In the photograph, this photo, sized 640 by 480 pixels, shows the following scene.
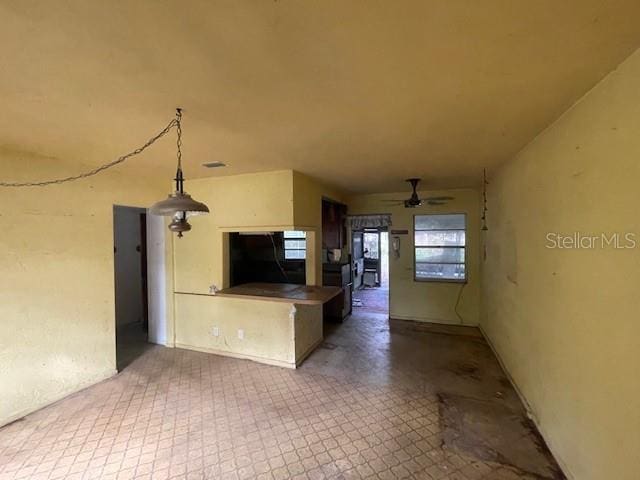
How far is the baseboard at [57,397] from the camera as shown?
2.45m

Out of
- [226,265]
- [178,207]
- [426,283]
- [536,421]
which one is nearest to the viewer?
[178,207]

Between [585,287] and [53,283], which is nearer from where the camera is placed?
[585,287]

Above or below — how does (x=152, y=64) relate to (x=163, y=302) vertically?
above

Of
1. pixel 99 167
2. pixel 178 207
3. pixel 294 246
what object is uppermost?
pixel 99 167

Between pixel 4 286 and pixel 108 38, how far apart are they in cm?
262

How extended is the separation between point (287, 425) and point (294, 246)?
250 centimetres

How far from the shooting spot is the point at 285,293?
3408 mm

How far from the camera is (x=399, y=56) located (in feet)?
4.00

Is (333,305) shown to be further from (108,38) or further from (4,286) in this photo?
(108,38)

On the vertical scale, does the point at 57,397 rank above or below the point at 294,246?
below

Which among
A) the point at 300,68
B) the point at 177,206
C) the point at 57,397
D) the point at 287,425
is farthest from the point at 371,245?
the point at 300,68

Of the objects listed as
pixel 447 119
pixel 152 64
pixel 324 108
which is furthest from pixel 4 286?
pixel 447 119

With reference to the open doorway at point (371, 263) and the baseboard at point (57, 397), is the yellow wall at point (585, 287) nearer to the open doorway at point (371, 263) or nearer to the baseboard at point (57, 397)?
the baseboard at point (57, 397)

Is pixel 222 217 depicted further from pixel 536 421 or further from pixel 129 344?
pixel 536 421
